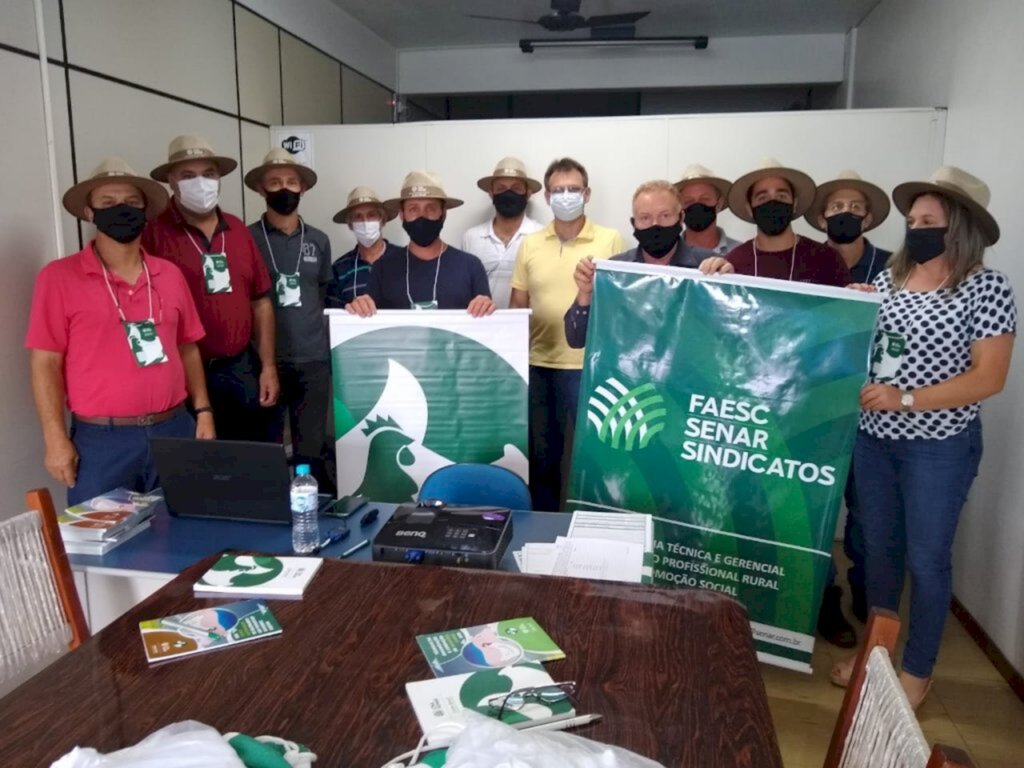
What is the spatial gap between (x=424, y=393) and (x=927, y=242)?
1.76 meters

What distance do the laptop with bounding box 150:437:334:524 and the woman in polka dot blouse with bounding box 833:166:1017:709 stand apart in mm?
1723

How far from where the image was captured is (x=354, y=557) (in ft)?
5.87

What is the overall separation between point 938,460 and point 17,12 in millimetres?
3399

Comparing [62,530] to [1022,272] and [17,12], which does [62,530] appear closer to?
[17,12]

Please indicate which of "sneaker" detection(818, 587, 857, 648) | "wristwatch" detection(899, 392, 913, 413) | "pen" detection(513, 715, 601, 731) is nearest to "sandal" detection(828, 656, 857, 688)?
"sneaker" detection(818, 587, 857, 648)

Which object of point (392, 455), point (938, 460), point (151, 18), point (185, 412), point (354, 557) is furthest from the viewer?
point (151, 18)

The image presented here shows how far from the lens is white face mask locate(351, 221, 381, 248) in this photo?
3607 mm

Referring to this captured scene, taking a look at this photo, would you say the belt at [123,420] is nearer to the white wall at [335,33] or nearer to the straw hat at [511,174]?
the straw hat at [511,174]

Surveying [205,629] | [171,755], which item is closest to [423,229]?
[205,629]

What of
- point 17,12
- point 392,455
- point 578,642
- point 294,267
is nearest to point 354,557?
point 578,642

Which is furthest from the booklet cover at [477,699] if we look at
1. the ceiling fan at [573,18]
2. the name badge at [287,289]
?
the ceiling fan at [573,18]

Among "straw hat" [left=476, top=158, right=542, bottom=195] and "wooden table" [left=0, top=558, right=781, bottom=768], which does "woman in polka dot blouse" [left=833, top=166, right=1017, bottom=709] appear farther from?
"straw hat" [left=476, top=158, right=542, bottom=195]

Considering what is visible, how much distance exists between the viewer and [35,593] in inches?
61.9

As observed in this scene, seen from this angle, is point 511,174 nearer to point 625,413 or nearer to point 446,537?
point 625,413
